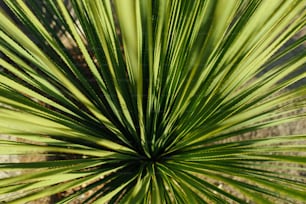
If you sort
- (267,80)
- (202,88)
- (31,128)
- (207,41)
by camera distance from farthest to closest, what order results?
1. (267,80)
2. (202,88)
3. (31,128)
4. (207,41)

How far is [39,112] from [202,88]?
0.43 m

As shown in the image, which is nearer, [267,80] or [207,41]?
[207,41]

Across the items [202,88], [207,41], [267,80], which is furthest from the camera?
[267,80]

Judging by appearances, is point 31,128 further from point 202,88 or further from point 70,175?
→ point 202,88

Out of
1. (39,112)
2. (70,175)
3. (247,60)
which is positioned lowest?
(70,175)

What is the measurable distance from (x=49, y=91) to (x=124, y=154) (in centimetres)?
29

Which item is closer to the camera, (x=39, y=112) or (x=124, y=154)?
(x=39, y=112)

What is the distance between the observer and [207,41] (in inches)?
23.8

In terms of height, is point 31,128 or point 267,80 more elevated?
point 267,80

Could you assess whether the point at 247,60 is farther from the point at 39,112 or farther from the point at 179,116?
the point at 39,112

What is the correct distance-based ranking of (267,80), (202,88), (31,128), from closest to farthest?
(31,128) → (202,88) → (267,80)

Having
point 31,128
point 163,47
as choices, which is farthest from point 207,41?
point 31,128

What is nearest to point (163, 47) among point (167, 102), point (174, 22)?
point (174, 22)

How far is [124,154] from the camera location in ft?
3.74
